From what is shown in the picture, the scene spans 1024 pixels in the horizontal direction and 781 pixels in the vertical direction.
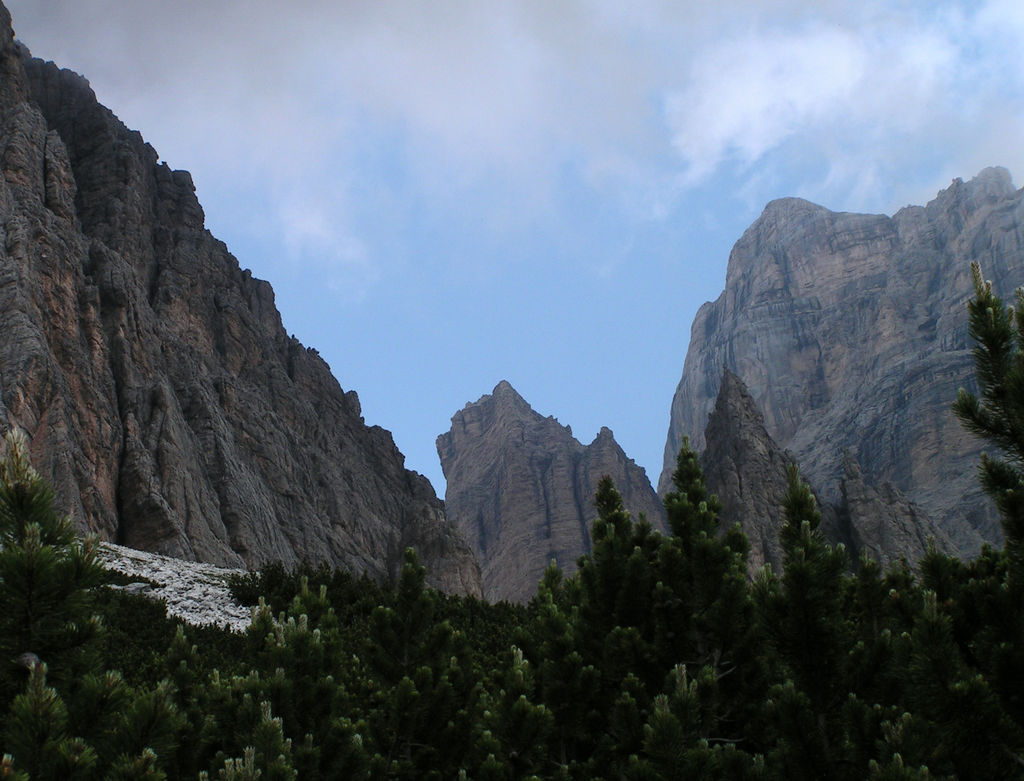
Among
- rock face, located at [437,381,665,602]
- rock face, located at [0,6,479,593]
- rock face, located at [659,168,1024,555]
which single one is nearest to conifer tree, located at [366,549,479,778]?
rock face, located at [0,6,479,593]

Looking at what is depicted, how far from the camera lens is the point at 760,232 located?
182 meters

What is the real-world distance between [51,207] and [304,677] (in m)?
52.9

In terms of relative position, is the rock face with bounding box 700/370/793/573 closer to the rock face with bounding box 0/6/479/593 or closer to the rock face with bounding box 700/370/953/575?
the rock face with bounding box 700/370/953/575

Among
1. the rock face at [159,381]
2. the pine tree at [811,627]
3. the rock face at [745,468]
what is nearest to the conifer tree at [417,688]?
the pine tree at [811,627]

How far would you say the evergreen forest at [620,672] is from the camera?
5965mm

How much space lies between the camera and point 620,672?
10625 mm

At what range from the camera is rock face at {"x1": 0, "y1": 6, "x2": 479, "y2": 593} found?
42625 mm

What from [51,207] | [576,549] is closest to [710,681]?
[51,207]

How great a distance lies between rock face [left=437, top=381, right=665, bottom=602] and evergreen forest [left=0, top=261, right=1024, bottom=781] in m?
97.4

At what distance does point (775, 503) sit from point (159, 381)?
48.6 meters

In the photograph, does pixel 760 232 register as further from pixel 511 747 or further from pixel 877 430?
pixel 511 747

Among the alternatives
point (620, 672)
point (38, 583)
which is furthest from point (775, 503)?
point (38, 583)

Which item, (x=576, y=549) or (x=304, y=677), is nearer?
(x=304, y=677)

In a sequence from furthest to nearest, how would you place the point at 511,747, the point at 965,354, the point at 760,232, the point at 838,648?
the point at 760,232
the point at 965,354
the point at 511,747
the point at 838,648
